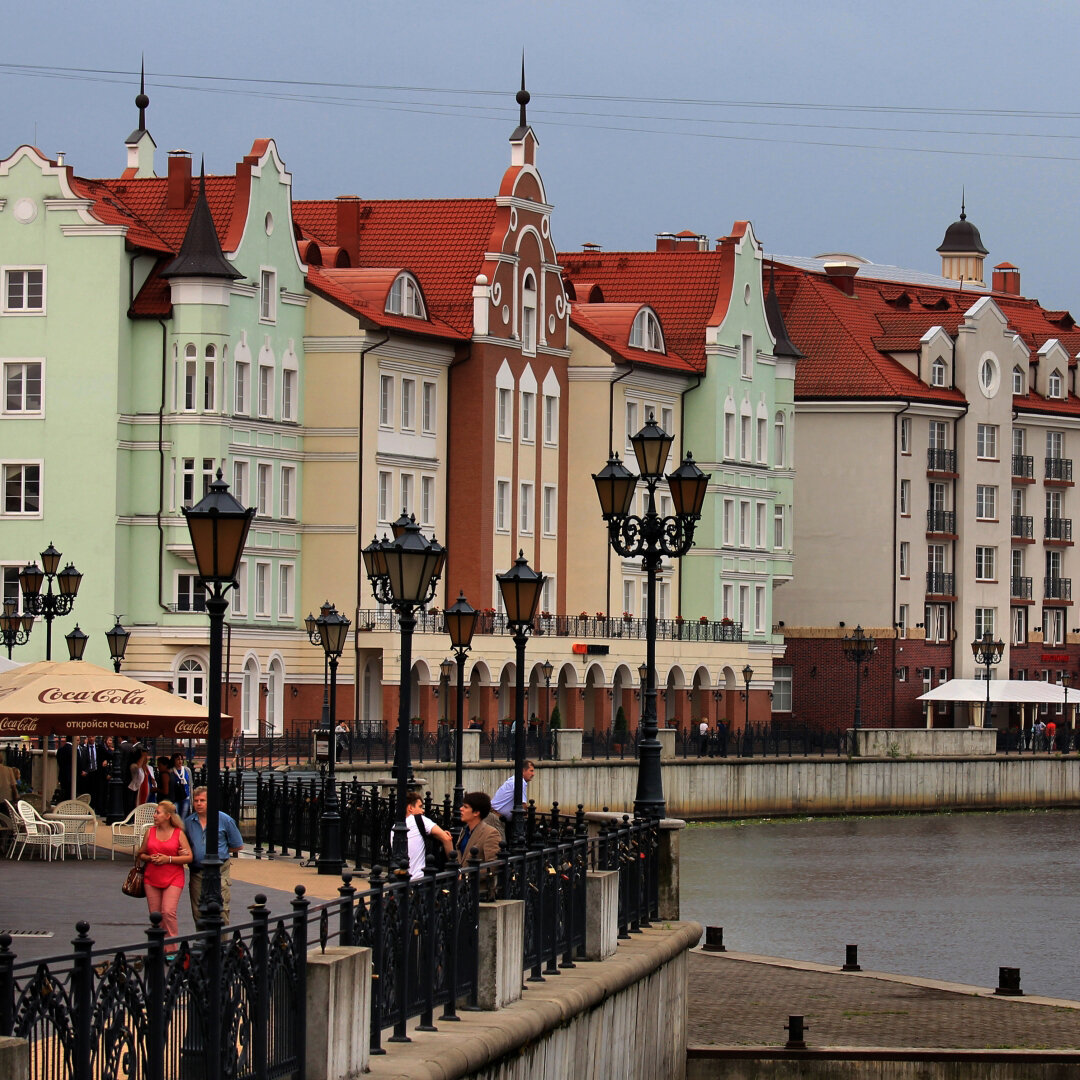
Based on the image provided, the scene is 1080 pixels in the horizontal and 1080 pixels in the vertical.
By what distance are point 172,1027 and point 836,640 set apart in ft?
305

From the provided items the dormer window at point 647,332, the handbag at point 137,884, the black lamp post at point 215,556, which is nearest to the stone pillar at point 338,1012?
the black lamp post at point 215,556

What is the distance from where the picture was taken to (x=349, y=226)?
90375 mm

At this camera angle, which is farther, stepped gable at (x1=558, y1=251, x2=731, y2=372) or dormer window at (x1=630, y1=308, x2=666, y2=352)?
stepped gable at (x1=558, y1=251, x2=731, y2=372)

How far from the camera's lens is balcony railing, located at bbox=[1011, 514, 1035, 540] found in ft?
373

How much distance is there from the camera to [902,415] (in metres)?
108

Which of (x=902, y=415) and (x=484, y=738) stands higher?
(x=902, y=415)

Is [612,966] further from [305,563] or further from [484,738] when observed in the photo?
[305,563]

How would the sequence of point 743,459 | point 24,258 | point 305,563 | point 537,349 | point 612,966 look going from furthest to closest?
point 743,459, point 537,349, point 305,563, point 24,258, point 612,966

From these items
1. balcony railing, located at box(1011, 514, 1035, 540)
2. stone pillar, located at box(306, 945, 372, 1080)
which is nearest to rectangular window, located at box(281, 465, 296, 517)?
balcony railing, located at box(1011, 514, 1035, 540)

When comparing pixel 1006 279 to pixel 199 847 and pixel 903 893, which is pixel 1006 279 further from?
pixel 199 847

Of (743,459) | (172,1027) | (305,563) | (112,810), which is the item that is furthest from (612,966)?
(743,459)

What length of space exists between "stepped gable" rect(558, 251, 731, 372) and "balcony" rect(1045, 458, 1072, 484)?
22.3 metres

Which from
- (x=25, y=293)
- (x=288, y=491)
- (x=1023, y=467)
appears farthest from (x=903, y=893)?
(x=1023, y=467)

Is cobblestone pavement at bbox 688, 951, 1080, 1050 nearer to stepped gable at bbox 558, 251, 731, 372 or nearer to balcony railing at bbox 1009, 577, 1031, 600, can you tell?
stepped gable at bbox 558, 251, 731, 372
